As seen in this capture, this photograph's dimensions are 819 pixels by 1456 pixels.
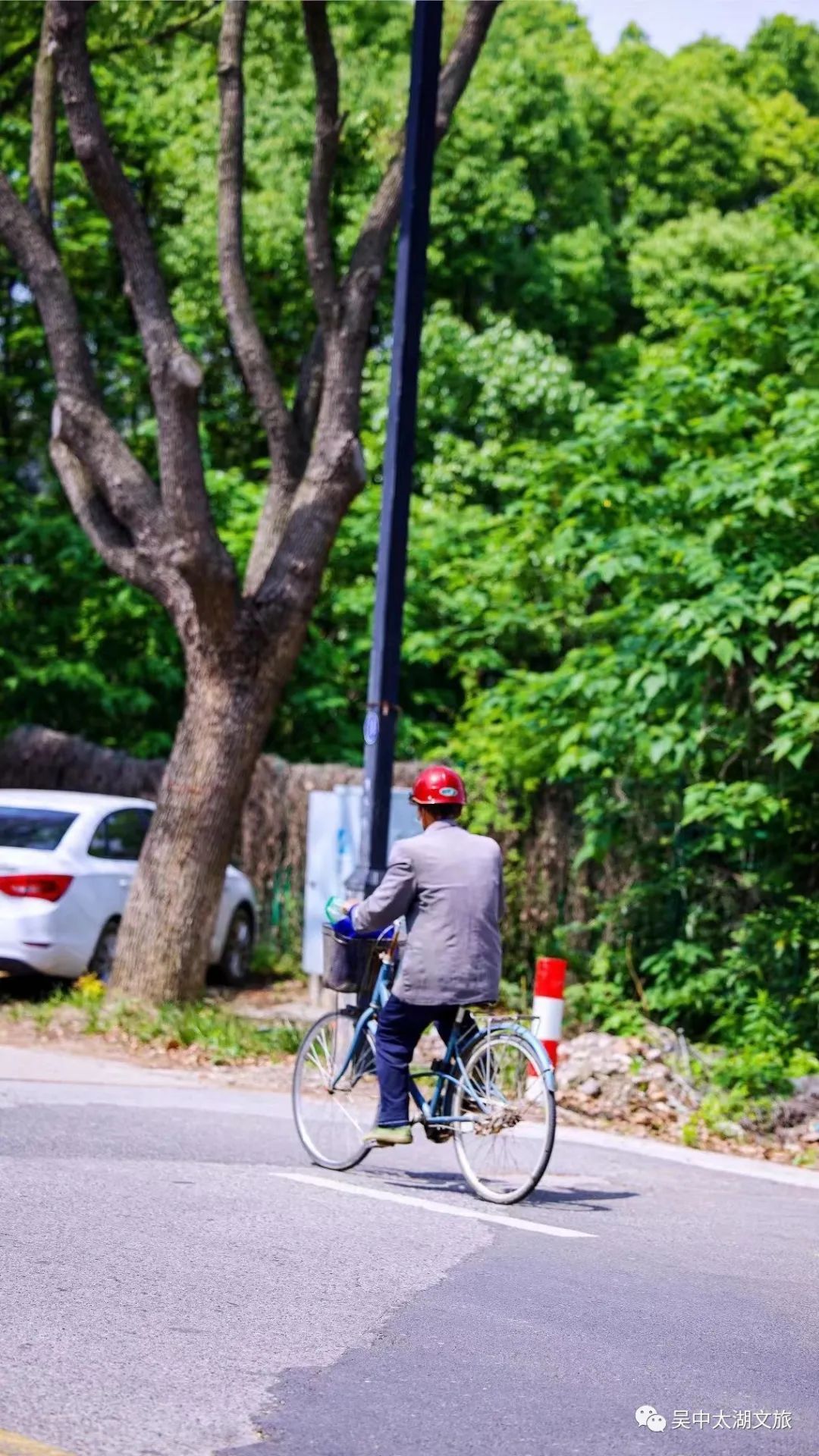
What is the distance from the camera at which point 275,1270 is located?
595cm

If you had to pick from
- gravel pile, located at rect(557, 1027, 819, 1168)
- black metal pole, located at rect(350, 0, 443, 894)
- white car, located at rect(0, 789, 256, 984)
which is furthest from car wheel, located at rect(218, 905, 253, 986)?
black metal pole, located at rect(350, 0, 443, 894)

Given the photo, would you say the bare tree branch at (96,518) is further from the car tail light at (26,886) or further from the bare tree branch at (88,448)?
the car tail light at (26,886)

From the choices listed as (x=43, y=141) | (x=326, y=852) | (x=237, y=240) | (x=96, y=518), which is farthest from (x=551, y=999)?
(x=43, y=141)

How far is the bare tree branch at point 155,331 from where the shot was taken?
42.5 feet

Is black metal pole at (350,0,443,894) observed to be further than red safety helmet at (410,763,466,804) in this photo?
Yes

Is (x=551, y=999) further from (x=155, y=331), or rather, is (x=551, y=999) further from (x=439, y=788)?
(x=155, y=331)

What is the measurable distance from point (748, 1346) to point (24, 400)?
24.0 meters

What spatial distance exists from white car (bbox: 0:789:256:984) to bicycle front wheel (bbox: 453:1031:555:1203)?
655cm

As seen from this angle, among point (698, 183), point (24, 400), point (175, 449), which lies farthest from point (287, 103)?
point (175, 449)

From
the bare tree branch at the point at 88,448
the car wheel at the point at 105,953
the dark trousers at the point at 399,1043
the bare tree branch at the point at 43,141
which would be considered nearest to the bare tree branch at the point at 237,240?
the bare tree branch at the point at 88,448

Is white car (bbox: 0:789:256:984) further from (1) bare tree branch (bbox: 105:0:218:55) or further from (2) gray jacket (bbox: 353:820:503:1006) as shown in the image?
(1) bare tree branch (bbox: 105:0:218:55)

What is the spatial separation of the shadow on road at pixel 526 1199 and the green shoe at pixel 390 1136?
0.84 feet

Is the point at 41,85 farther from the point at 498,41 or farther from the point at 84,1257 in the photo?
the point at 498,41

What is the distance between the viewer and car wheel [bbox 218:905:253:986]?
16.9 meters
